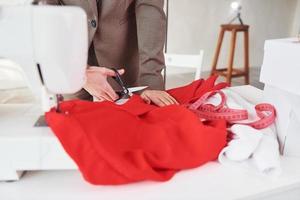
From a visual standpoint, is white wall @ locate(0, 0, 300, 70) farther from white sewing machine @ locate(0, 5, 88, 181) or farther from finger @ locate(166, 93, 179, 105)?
white sewing machine @ locate(0, 5, 88, 181)

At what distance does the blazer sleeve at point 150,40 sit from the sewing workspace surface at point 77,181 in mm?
458

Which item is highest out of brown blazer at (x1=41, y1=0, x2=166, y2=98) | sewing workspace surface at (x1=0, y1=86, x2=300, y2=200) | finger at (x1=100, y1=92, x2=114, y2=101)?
brown blazer at (x1=41, y1=0, x2=166, y2=98)

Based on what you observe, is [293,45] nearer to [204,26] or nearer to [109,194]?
[109,194]

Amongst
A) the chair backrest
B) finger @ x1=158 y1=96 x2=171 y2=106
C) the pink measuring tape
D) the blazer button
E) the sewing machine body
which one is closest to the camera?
the sewing machine body

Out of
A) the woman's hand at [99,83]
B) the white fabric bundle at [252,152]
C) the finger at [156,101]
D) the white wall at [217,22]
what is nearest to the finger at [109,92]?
the woman's hand at [99,83]

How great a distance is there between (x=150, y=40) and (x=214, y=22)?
282 cm

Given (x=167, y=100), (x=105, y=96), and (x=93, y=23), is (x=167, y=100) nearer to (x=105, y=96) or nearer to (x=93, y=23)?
(x=105, y=96)

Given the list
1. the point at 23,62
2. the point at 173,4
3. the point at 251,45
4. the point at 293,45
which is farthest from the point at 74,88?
the point at 251,45

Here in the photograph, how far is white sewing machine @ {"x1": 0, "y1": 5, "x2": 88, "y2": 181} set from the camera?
0.51 m

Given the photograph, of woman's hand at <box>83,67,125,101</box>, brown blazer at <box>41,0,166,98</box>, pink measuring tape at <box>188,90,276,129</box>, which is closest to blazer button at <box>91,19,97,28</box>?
brown blazer at <box>41,0,166,98</box>

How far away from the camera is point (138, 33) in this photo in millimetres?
1020

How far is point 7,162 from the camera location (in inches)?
21.3

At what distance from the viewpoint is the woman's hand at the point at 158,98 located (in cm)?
78

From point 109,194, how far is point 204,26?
3.31m
